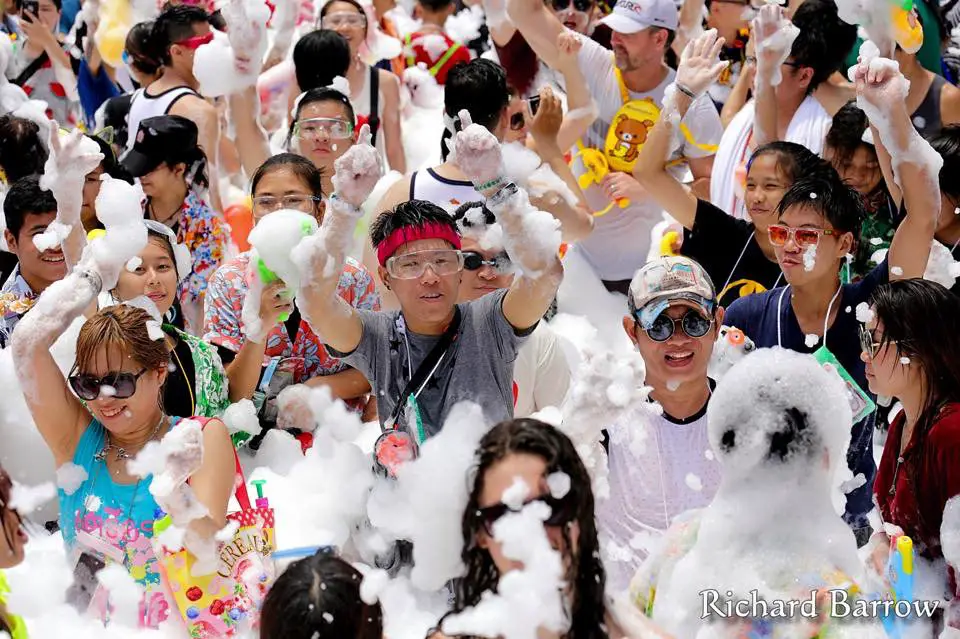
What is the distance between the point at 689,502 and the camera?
125 inches

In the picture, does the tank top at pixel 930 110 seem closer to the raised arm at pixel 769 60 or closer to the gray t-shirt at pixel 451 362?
the raised arm at pixel 769 60

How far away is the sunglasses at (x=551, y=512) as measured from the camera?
7.55 ft

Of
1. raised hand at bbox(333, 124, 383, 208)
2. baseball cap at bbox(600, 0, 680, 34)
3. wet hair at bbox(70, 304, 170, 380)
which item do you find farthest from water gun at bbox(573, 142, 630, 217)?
wet hair at bbox(70, 304, 170, 380)

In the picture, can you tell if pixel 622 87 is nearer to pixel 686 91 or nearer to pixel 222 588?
pixel 686 91

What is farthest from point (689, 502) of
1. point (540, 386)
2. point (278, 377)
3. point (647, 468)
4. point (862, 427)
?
point (278, 377)

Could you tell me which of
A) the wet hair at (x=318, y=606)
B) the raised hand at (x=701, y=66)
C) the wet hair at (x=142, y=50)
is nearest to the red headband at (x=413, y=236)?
the wet hair at (x=318, y=606)

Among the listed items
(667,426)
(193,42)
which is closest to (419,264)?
(667,426)

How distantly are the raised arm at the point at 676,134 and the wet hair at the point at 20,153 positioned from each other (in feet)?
8.37

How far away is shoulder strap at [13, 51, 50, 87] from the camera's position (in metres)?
7.05

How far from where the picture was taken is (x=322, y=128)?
4.86 metres

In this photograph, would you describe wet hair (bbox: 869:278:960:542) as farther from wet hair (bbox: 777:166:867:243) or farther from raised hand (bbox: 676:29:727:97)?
raised hand (bbox: 676:29:727:97)

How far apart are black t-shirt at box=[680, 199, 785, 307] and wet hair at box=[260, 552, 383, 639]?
7.06ft

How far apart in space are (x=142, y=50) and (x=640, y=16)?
2.46 m

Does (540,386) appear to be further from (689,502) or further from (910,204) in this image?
(910,204)
